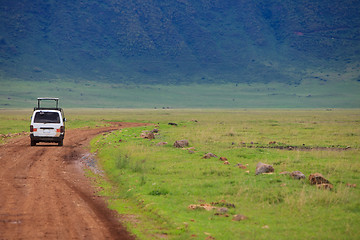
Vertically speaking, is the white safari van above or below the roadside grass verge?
above

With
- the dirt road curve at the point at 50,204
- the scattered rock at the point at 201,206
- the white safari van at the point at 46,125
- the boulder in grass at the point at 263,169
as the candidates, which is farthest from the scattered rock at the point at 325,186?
the white safari van at the point at 46,125

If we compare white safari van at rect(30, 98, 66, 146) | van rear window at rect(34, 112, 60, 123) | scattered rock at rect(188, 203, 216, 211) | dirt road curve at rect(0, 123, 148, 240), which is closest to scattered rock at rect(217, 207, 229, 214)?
scattered rock at rect(188, 203, 216, 211)

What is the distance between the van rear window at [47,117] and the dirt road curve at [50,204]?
6.06 metres

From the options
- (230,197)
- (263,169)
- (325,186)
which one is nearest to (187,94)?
(263,169)

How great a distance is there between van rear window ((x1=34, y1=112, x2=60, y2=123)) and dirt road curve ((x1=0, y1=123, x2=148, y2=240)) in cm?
606

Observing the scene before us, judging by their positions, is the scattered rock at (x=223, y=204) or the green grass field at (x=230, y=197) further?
the scattered rock at (x=223, y=204)

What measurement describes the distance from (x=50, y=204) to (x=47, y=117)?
58.1ft

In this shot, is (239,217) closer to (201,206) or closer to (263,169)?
(201,206)

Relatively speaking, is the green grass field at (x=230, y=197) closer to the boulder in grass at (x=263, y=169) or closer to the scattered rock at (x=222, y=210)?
the scattered rock at (x=222, y=210)

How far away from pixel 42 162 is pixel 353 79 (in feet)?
592

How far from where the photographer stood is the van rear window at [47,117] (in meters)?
30.8

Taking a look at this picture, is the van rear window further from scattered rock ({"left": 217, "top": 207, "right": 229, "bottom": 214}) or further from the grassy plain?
the grassy plain

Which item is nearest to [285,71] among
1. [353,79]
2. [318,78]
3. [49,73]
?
[318,78]

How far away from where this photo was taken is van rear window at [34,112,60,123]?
101ft
